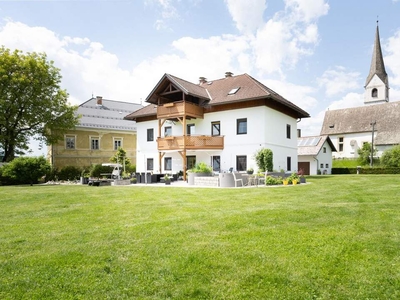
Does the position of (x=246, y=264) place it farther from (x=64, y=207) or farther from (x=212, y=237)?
(x=64, y=207)

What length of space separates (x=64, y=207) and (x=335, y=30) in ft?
60.0

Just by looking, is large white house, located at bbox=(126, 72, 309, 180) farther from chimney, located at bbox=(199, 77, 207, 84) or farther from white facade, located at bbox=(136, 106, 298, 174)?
chimney, located at bbox=(199, 77, 207, 84)

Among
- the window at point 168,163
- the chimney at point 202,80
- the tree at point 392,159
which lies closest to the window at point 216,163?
the window at point 168,163

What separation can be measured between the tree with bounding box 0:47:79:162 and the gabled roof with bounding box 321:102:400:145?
4545cm

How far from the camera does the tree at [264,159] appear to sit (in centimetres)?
2023

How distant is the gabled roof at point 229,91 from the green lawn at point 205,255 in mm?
15871

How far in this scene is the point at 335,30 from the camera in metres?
18.2

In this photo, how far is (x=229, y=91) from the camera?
2447 centimetres

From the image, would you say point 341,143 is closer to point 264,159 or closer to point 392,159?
point 392,159

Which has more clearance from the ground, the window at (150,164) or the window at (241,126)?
the window at (241,126)

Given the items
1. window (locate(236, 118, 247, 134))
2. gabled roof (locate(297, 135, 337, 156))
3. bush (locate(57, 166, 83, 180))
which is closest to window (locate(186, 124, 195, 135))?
window (locate(236, 118, 247, 134))

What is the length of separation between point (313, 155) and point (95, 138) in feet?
86.1

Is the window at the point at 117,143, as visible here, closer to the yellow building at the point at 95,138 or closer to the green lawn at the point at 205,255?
the yellow building at the point at 95,138

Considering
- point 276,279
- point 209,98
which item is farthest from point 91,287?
point 209,98
